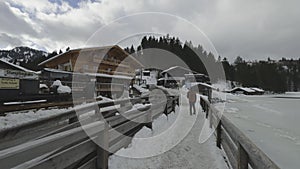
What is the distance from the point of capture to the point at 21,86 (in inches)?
551

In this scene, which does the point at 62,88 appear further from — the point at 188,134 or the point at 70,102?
the point at 188,134

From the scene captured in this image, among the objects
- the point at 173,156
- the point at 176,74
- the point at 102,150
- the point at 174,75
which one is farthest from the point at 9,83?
the point at 176,74

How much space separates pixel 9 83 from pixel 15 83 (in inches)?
15.5

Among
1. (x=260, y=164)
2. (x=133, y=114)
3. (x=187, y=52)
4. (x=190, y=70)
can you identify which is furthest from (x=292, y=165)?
(x=187, y=52)

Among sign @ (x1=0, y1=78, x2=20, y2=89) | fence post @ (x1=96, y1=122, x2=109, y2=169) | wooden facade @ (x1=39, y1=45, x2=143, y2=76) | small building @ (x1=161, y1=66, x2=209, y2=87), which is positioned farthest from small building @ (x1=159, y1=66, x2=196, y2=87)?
fence post @ (x1=96, y1=122, x2=109, y2=169)

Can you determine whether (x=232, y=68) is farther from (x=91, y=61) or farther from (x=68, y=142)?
(x=68, y=142)

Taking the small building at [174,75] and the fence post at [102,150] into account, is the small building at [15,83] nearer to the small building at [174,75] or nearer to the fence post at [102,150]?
the fence post at [102,150]

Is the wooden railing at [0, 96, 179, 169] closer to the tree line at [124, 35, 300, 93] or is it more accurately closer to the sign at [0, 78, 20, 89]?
the sign at [0, 78, 20, 89]

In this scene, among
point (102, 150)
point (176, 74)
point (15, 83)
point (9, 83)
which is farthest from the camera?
point (176, 74)

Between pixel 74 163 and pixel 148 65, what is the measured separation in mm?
71879

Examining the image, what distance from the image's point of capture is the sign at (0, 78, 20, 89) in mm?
11984

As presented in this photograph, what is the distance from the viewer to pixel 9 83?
1234 cm

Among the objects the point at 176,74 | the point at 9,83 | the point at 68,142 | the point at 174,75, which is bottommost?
the point at 68,142

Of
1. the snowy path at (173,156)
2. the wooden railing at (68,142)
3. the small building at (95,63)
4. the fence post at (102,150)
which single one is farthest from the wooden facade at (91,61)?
the fence post at (102,150)
